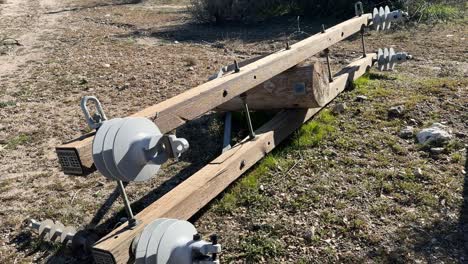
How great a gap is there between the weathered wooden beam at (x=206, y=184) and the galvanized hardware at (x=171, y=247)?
15.5 inches

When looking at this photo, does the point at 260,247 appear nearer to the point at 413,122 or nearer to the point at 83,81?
the point at 413,122

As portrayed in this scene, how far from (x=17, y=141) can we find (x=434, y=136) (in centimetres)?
495

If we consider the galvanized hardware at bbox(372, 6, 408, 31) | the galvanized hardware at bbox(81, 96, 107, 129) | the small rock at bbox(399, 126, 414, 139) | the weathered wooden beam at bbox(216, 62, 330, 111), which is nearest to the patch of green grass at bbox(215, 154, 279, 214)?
the weathered wooden beam at bbox(216, 62, 330, 111)

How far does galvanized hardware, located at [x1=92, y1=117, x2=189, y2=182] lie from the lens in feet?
7.98

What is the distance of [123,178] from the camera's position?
250cm

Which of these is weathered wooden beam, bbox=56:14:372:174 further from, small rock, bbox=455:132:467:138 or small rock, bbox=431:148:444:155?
small rock, bbox=455:132:467:138

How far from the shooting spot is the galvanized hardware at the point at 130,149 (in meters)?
2.43

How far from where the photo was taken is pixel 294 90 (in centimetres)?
502

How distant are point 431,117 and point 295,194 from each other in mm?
2103

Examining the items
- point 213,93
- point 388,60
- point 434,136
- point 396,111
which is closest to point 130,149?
point 213,93

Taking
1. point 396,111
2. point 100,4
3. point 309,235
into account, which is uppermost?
→ point 100,4

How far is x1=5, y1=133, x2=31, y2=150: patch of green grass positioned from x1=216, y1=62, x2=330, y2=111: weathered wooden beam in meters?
2.75

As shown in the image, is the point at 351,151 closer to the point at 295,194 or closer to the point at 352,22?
the point at 295,194

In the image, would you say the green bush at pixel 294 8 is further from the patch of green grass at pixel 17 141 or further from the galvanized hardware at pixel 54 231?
the galvanized hardware at pixel 54 231
